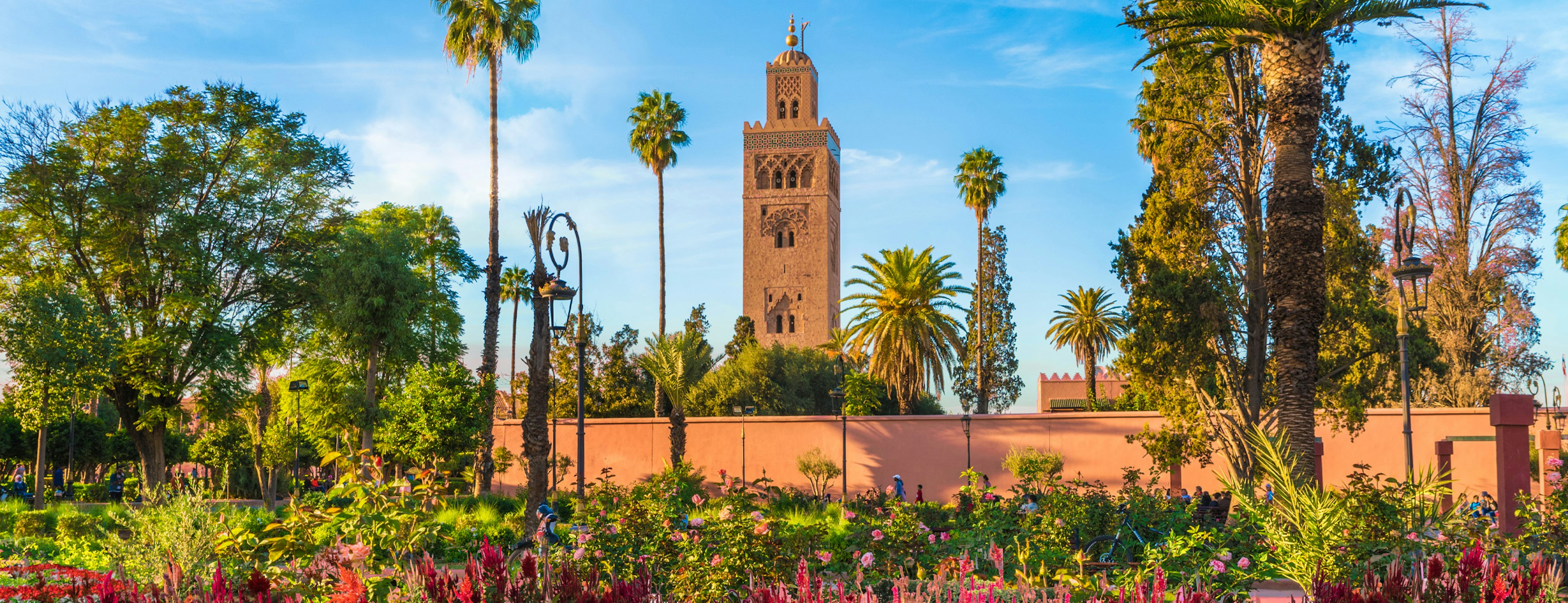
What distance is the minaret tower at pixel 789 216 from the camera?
63875 millimetres

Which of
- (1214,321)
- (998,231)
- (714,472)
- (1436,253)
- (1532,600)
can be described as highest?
(998,231)

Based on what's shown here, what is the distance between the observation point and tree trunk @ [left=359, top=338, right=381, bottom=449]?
1043 inches

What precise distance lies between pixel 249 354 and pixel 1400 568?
29.8m

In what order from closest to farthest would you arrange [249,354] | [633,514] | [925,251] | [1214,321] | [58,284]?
1. [633,514]
2. [1214,321]
3. [58,284]
4. [249,354]
5. [925,251]

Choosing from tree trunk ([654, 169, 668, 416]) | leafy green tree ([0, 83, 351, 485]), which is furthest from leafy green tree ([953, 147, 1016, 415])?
leafy green tree ([0, 83, 351, 485])

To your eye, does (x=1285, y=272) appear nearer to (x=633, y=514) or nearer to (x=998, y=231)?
(x=633, y=514)

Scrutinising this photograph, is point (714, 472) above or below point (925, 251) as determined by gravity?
below

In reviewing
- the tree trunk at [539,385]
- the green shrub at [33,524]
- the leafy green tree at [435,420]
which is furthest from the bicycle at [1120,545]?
the green shrub at [33,524]

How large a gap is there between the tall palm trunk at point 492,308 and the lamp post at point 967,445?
13.2 meters

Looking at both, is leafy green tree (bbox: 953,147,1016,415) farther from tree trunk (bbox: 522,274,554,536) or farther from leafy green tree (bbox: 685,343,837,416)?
tree trunk (bbox: 522,274,554,536)

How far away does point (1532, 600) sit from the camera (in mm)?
4348

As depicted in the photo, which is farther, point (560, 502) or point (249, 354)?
point (249, 354)

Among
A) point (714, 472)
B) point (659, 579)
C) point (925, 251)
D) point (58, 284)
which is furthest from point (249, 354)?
point (659, 579)

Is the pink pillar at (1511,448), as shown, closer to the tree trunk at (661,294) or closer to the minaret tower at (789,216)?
the tree trunk at (661,294)
